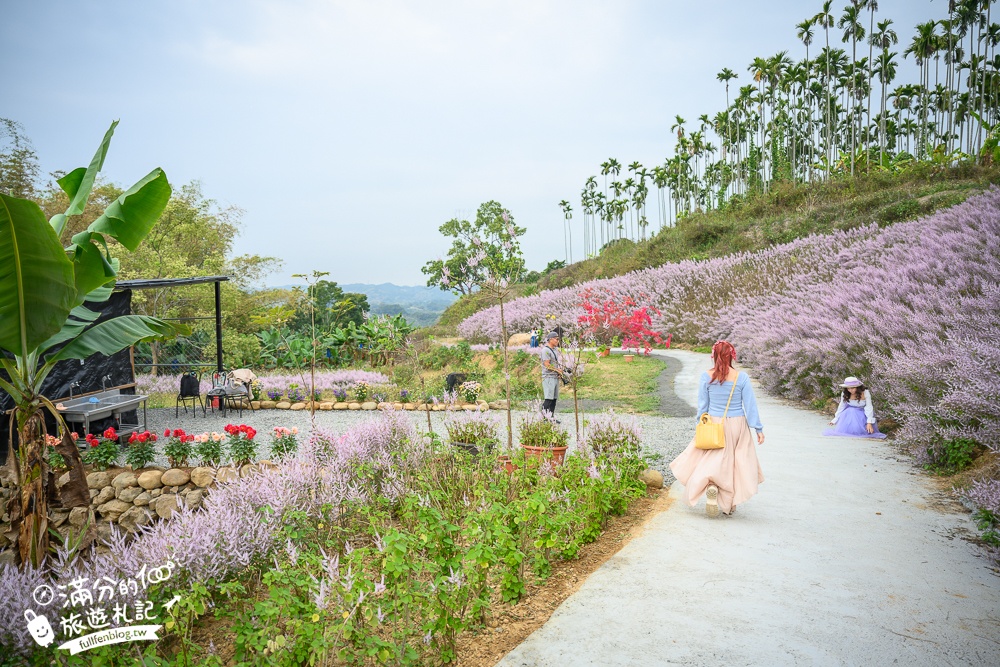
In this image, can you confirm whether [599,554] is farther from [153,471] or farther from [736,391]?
[153,471]

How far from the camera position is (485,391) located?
520 inches

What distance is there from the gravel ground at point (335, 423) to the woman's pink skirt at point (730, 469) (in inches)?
54.9

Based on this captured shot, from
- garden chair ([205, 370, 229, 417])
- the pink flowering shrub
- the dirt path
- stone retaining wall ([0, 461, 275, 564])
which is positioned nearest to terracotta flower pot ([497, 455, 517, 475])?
the pink flowering shrub

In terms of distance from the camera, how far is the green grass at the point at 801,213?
77.7 ft

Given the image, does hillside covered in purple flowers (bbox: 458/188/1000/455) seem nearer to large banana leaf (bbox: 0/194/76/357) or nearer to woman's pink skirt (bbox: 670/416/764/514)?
woman's pink skirt (bbox: 670/416/764/514)

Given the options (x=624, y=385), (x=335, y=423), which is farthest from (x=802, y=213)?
(x=335, y=423)

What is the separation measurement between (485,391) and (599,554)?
29.1ft

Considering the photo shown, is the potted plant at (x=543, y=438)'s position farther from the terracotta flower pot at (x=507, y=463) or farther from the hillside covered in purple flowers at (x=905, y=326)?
the hillside covered in purple flowers at (x=905, y=326)

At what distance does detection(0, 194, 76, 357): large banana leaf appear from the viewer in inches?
129

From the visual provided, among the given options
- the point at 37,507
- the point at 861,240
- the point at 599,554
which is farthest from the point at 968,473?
the point at 861,240

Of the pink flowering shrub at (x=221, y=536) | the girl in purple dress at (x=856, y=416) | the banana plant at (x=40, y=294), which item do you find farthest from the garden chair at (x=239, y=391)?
the girl in purple dress at (x=856, y=416)

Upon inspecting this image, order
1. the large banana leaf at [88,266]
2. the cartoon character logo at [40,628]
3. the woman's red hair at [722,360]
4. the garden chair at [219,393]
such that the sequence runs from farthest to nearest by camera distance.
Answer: the garden chair at [219,393] < the woman's red hair at [722,360] < the large banana leaf at [88,266] < the cartoon character logo at [40,628]

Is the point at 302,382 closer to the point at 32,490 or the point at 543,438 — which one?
the point at 543,438

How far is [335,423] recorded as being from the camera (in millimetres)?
10750
